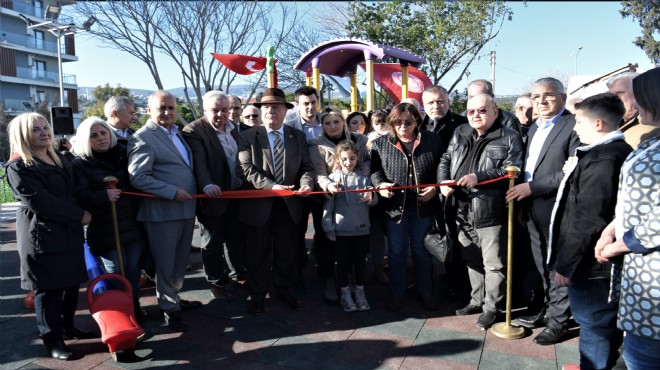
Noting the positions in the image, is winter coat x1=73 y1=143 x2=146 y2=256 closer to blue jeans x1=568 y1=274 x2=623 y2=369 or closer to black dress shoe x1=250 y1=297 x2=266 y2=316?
black dress shoe x1=250 y1=297 x2=266 y2=316

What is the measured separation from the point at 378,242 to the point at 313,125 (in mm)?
1503

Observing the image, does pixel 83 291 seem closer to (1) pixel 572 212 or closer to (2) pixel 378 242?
(2) pixel 378 242

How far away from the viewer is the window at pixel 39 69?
137ft

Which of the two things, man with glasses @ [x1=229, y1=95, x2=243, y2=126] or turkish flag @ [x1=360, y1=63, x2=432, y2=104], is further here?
turkish flag @ [x1=360, y1=63, x2=432, y2=104]

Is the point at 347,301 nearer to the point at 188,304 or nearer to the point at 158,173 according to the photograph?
the point at 188,304

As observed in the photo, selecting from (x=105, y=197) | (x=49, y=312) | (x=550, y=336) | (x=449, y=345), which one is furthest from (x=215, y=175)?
(x=550, y=336)

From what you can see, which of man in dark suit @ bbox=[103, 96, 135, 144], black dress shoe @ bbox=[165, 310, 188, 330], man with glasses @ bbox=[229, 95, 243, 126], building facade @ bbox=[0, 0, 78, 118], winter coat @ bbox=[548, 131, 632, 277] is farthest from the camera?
building facade @ bbox=[0, 0, 78, 118]

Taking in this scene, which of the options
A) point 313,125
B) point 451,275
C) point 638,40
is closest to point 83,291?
point 313,125

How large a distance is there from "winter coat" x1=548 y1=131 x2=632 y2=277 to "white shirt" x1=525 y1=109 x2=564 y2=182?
971 mm

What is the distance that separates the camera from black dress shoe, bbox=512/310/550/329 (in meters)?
3.79

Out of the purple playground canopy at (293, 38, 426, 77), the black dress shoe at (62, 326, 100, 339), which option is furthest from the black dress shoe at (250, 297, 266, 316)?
the purple playground canopy at (293, 38, 426, 77)

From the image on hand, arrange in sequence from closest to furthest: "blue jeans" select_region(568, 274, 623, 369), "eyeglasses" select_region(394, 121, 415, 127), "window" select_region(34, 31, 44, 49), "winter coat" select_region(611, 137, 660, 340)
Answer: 1. "winter coat" select_region(611, 137, 660, 340)
2. "blue jeans" select_region(568, 274, 623, 369)
3. "eyeglasses" select_region(394, 121, 415, 127)
4. "window" select_region(34, 31, 44, 49)

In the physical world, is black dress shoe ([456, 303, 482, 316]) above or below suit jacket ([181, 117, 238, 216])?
below

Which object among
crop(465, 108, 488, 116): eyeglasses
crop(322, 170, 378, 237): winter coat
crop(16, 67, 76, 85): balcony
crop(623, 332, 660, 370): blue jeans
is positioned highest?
crop(16, 67, 76, 85): balcony
